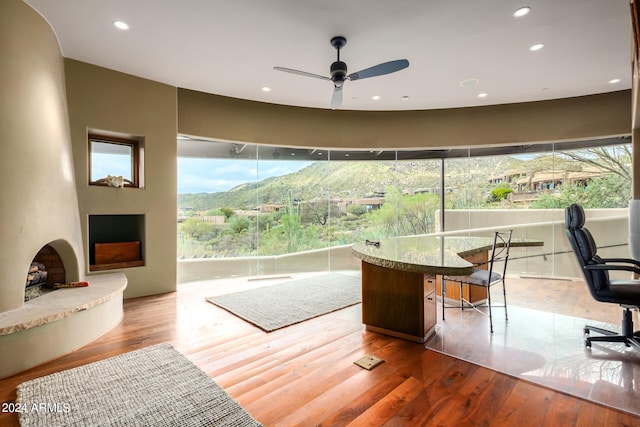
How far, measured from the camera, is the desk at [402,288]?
107 inches

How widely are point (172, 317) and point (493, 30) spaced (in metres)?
4.49

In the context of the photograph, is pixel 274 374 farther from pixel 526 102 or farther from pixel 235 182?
pixel 526 102

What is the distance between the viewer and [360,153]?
6117mm

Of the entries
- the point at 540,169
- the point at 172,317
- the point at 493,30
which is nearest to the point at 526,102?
the point at 540,169

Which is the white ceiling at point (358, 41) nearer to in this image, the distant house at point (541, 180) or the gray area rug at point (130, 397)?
the distant house at point (541, 180)

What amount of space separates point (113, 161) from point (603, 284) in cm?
561

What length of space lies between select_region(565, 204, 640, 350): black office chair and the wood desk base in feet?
4.06

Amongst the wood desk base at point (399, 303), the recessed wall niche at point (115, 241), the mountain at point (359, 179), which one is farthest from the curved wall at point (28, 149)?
the wood desk base at point (399, 303)

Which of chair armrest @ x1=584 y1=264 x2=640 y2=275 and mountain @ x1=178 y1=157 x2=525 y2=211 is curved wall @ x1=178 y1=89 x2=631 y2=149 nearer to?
mountain @ x1=178 y1=157 x2=525 y2=211

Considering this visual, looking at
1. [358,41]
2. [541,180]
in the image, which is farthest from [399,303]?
[541,180]

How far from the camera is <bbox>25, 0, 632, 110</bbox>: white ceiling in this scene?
8.79 feet

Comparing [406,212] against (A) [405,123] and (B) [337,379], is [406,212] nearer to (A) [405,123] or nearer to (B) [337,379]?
(A) [405,123]

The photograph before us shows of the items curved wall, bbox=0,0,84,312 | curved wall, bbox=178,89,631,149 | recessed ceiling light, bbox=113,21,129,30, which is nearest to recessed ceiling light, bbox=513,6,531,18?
curved wall, bbox=178,89,631,149

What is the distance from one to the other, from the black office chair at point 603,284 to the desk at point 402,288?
20.9 inches
